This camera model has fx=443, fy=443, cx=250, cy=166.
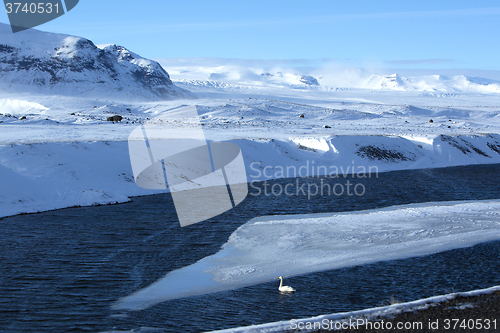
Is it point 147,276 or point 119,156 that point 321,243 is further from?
point 119,156

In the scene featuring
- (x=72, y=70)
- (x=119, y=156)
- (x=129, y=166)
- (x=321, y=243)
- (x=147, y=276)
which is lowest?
(x=321, y=243)

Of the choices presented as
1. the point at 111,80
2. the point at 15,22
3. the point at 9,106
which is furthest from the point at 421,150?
the point at 15,22

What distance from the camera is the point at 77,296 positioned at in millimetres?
12492

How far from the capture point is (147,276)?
14305 mm

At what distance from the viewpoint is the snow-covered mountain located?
143 meters

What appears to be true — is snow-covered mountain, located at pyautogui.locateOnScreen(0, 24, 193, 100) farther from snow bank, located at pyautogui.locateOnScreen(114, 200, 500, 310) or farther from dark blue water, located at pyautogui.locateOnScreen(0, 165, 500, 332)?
snow bank, located at pyautogui.locateOnScreen(114, 200, 500, 310)

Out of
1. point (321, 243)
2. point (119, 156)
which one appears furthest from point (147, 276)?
point (119, 156)

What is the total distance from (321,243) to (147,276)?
24.0 feet

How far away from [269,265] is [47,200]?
15546 millimetres

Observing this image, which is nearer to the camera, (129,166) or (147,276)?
(147,276)

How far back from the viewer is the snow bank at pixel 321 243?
46.2ft

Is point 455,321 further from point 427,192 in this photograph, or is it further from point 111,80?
point 111,80

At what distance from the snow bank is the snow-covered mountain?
131m

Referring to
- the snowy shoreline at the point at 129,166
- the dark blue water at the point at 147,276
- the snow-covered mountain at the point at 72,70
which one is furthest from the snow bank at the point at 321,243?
the snow-covered mountain at the point at 72,70
